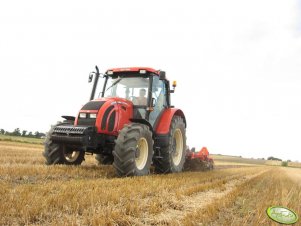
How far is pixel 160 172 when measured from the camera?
9312mm

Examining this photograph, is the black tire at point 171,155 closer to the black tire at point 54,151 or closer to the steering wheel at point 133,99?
the steering wheel at point 133,99

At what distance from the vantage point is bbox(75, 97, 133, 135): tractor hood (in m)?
7.64

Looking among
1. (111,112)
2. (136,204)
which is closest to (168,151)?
(111,112)

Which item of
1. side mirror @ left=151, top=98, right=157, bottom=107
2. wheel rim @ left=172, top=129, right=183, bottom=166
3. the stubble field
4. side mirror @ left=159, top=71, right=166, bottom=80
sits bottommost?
the stubble field

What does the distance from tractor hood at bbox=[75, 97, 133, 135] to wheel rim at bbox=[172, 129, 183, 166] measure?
2318 millimetres

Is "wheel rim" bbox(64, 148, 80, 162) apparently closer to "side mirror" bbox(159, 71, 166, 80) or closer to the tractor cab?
the tractor cab

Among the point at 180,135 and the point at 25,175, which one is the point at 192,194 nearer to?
the point at 25,175

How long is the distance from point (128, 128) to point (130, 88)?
6.32 feet

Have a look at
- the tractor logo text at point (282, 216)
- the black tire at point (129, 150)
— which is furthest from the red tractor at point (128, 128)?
→ the tractor logo text at point (282, 216)

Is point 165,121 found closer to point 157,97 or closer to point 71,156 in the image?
point 157,97

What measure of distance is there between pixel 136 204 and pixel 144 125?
3.68 meters

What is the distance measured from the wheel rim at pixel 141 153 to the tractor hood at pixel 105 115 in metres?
0.61

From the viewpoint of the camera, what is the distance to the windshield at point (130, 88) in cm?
880

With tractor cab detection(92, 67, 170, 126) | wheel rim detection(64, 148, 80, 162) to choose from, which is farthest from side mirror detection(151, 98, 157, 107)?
wheel rim detection(64, 148, 80, 162)
